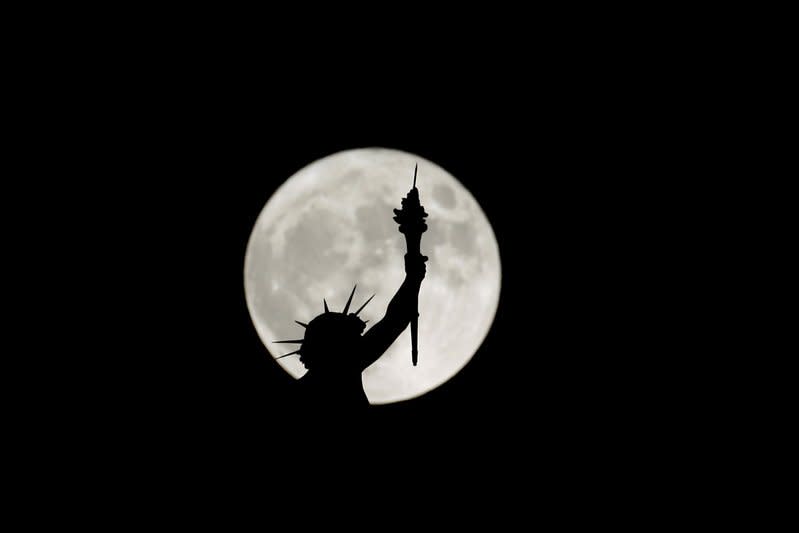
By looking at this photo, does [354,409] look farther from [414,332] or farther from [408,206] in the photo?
[408,206]

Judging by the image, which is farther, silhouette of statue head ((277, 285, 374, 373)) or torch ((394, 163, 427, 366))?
torch ((394, 163, 427, 366))

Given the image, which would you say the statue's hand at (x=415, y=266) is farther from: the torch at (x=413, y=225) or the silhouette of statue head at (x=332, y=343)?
the silhouette of statue head at (x=332, y=343)

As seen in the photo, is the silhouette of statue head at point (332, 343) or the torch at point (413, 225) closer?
the silhouette of statue head at point (332, 343)

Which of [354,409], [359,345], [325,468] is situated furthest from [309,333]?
[325,468]

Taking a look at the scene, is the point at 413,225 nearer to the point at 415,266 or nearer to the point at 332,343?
the point at 415,266

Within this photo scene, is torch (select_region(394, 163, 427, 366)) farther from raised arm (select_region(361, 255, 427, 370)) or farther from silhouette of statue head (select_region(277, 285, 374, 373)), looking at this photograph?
silhouette of statue head (select_region(277, 285, 374, 373))

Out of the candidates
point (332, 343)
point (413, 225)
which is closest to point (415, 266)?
point (413, 225)

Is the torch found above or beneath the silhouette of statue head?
above
